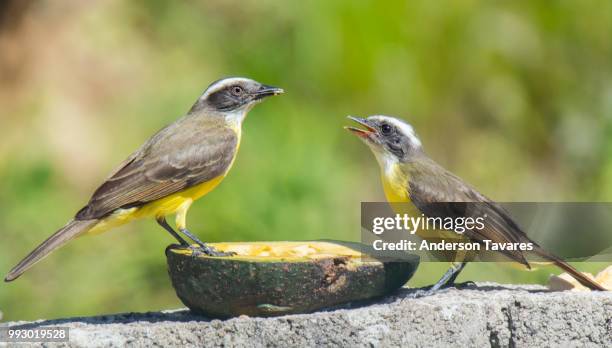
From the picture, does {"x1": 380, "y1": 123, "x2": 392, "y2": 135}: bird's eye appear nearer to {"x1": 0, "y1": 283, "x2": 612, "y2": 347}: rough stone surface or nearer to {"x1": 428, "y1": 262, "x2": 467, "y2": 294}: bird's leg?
{"x1": 428, "y1": 262, "x2": 467, "y2": 294}: bird's leg

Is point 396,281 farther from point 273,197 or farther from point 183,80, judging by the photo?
point 183,80

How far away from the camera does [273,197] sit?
679cm

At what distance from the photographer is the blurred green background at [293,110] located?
6680 mm

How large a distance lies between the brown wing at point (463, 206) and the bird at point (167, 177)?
2.52ft

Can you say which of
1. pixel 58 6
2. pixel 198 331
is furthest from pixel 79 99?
pixel 198 331

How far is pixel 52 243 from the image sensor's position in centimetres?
440

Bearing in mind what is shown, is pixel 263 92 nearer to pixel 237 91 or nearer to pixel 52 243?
pixel 237 91

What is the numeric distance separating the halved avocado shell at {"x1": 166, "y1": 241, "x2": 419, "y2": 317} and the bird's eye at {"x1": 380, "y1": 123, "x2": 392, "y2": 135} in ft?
2.50

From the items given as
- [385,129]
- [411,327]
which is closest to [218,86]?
[385,129]

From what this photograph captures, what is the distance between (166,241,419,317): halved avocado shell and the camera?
404cm

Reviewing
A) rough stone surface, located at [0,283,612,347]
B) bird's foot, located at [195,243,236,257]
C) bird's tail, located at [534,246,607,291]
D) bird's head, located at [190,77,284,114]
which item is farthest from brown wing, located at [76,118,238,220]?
bird's tail, located at [534,246,607,291]

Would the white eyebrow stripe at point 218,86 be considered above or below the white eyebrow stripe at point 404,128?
above

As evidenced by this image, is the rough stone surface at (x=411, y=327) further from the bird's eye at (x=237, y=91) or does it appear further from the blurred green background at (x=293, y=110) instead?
the blurred green background at (x=293, y=110)

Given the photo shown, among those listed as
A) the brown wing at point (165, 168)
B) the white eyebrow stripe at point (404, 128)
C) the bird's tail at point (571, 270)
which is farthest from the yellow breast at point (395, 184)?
the brown wing at point (165, 168)
